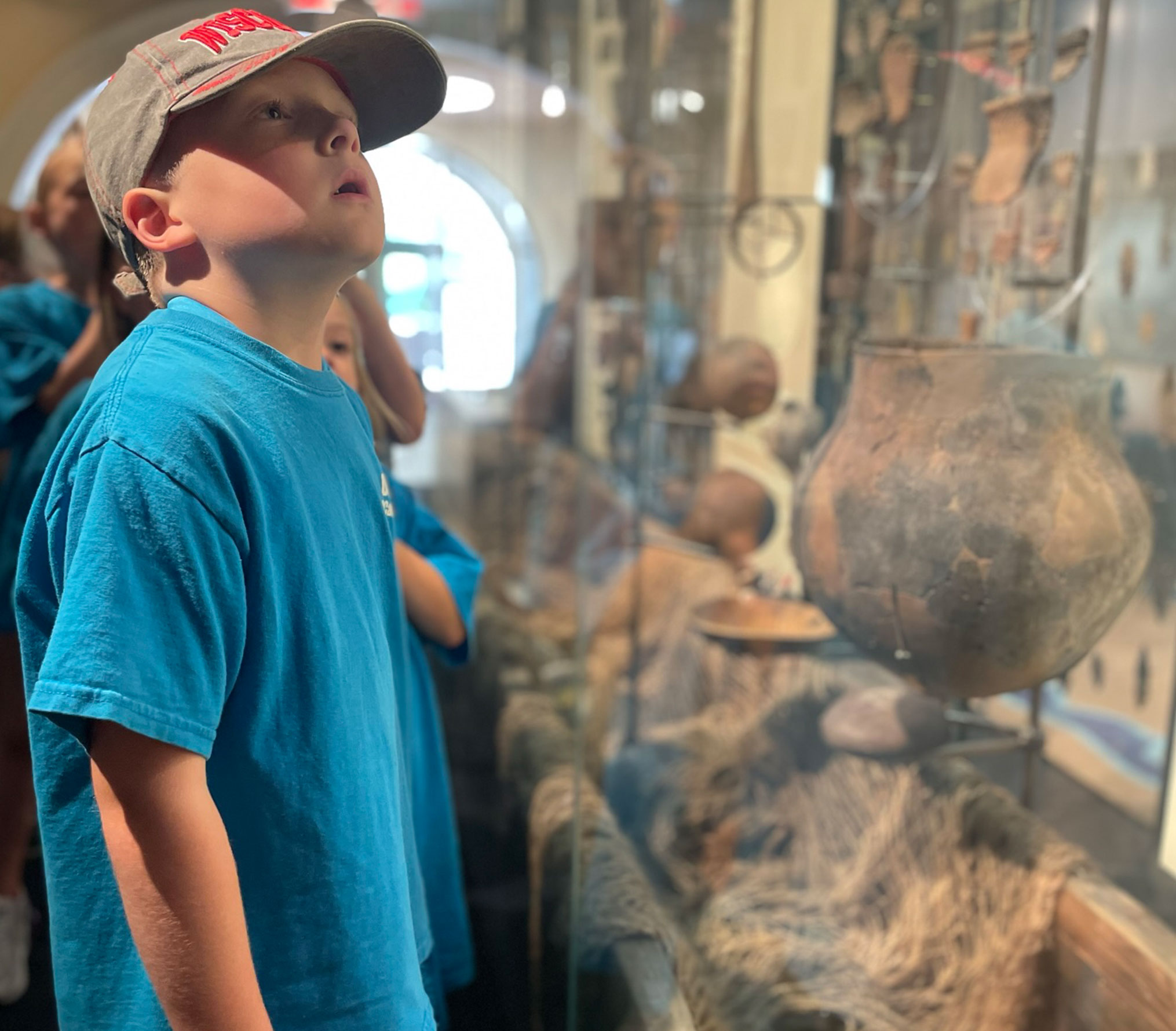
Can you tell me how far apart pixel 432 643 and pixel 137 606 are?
0.58m

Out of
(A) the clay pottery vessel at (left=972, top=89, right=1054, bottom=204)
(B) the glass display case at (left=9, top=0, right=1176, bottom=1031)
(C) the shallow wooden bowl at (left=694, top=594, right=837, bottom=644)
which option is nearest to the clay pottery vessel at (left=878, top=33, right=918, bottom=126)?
(B) the glass display case at (left=9, top=0, right=1176, bottom=1031)

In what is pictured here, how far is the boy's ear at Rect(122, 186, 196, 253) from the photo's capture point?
2.18 ft

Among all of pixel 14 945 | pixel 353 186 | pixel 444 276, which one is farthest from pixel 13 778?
pixel 444 276

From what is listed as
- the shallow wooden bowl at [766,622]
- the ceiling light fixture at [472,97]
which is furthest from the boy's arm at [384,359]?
the ceiling light fixture at [472,97]

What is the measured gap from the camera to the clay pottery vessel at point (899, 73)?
1.76 m

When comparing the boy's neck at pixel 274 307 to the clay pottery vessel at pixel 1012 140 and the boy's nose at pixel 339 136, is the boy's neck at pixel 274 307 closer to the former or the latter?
the boy's nose at pixel 339 136

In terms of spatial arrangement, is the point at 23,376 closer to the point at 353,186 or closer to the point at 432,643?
the point at 432,643

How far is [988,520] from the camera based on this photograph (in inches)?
45.5

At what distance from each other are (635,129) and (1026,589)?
2.69 m

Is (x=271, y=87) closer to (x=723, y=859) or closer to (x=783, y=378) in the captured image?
(x=723, y=859)

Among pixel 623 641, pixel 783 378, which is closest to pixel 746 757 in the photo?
pixel 623 641

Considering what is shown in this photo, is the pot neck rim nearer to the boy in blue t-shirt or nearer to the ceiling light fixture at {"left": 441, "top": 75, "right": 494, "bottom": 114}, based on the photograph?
the boy in blue t-shirt

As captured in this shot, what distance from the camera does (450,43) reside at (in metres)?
4.58

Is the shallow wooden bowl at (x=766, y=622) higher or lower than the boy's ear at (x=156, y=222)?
lower
